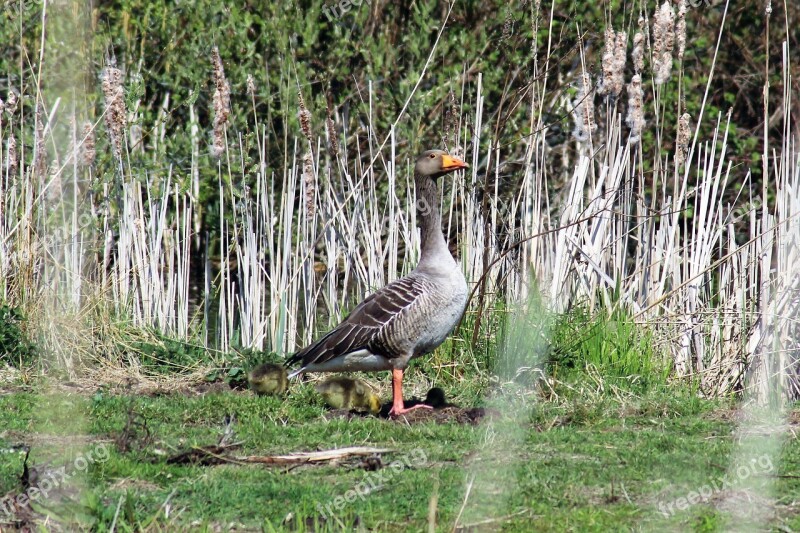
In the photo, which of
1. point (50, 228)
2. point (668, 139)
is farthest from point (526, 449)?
point (668, 139)

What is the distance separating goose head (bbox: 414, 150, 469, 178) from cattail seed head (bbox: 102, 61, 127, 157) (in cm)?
251

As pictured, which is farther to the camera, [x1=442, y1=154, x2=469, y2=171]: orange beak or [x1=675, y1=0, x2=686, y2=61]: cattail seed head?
[x1=675, y1=0, x2=686, y2=61]: cattail seed head

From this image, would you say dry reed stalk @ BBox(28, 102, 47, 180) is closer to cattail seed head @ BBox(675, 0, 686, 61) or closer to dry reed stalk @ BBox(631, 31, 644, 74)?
dry reed stalk @ BBox(631, 31, 644, 74)

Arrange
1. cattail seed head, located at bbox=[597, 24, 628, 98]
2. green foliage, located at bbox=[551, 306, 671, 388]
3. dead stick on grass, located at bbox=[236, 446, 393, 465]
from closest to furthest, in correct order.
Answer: dead stick on grass, located at bbox=[236, 446, 393, 465] → green foliage, located at bbox=[551, 306, 671, 388] → cattail seed head, located at bbox=[597, 24, 628, 98]

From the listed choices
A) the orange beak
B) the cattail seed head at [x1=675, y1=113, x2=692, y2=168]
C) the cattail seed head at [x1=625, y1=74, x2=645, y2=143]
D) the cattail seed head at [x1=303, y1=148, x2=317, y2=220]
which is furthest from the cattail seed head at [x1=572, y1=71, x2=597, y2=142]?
the cattail seed head at [x1=303, y1=148, x2=317, y2=220]

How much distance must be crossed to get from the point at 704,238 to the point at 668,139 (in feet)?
18.1

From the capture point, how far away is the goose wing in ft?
21.8

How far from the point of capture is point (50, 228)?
877 centimetres

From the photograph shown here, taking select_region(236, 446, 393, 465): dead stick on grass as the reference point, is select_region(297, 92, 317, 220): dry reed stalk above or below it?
above

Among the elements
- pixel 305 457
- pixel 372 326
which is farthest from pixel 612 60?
pixel 305 457

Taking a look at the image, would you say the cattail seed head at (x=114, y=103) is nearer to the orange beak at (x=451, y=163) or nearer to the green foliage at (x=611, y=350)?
the orange beak at (x=451, y=163)

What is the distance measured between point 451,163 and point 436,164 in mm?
174

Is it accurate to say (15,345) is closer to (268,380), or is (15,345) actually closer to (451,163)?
(268,380)

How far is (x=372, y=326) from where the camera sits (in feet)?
22.0
